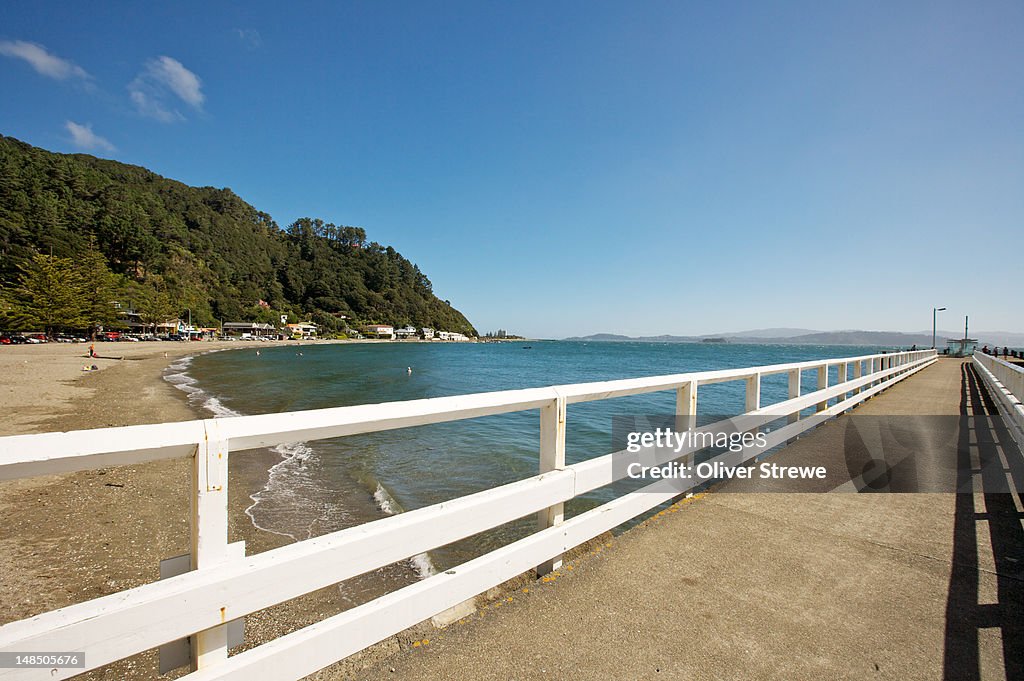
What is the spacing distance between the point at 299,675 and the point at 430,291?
655 feet

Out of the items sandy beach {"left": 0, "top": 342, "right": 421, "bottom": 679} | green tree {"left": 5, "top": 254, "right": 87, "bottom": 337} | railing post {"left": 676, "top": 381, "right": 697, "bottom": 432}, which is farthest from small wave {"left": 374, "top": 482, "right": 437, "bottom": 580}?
green tree {"left": 5, "top": 254, "right": 87, "bottom": 337}

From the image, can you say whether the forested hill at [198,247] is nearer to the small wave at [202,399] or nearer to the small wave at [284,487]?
the small wave at [202,399]

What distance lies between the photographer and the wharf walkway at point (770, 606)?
204cm

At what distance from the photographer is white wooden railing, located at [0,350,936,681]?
1264 mm

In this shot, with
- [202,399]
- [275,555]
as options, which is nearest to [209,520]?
[275,555]

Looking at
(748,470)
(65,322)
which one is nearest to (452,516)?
(748,470)

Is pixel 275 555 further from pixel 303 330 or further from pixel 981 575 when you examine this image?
pixel 303 330

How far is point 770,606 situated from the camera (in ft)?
8.15

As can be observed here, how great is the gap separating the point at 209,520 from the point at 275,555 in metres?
0.29

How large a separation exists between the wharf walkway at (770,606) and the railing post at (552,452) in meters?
0.12

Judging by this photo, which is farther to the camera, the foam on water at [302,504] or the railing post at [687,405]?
the foam on water at [302,504]

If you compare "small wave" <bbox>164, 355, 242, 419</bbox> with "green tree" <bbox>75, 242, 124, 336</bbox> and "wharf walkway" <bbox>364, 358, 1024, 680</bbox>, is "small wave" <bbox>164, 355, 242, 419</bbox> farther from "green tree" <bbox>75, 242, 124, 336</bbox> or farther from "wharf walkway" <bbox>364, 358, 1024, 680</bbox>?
"green tree" <bbox>75, 242, 124, 336</bbox>

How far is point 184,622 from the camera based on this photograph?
4.61ft

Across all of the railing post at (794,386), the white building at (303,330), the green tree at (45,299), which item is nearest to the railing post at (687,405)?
the railing post at (794,386)
